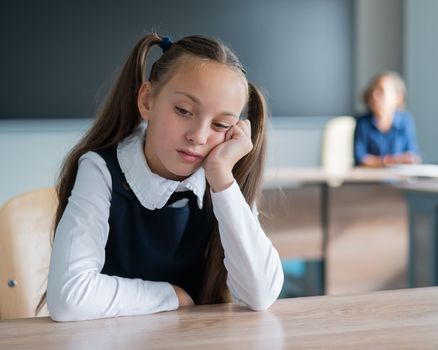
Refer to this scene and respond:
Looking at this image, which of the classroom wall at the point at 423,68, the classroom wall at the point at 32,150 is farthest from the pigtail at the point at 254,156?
the classroom wall at the point at 423,68

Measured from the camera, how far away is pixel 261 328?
1.10 meters

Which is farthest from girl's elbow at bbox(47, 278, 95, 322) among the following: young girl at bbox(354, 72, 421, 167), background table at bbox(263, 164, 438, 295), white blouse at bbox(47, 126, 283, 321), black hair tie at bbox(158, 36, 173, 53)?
young girl at bbox(354, 72, 421, 167)

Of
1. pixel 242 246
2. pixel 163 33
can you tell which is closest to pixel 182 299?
pixel 242 246

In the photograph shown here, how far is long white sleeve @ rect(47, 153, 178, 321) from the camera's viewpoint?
46.3 inches

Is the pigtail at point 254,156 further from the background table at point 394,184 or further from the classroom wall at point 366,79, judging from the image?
the classroom wall at point 366,79

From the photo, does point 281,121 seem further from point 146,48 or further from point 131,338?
point 131,338

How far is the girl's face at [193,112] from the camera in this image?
132 centimetres

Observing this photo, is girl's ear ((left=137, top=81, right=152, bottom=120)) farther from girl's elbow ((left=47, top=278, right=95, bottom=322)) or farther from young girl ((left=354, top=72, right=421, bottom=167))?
young girl ((left=354, top=72, right=421, bottom=167))

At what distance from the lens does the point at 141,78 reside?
4.89 ft

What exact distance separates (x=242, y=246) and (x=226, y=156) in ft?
0.53

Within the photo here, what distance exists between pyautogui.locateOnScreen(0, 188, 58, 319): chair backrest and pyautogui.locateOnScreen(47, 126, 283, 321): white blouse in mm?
216

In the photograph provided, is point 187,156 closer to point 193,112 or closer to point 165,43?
point 193,112

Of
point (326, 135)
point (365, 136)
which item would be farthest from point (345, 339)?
point (326, 135)

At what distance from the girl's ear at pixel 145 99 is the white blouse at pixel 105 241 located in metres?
0.05
